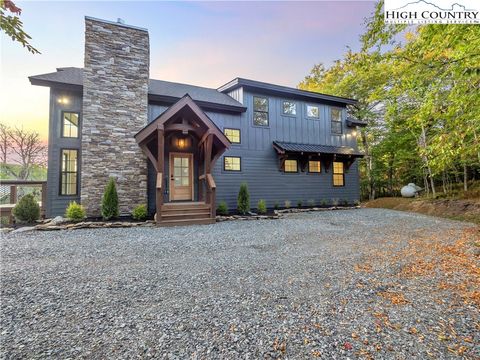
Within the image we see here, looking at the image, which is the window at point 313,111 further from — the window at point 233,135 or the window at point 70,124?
the window at point 70,124

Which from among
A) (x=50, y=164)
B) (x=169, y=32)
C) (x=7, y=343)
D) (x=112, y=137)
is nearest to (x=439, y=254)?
(x=7, y=343)

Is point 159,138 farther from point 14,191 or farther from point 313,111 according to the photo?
point 313,111

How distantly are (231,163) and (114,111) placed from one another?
4821 millimetres

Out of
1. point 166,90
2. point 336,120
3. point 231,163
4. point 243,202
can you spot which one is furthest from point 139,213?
point 336,120

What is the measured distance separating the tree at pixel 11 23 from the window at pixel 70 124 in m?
6.84

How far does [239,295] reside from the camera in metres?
2.41

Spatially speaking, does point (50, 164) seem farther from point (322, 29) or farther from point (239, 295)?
point (322, 29)

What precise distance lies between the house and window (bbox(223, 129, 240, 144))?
64 millimetres

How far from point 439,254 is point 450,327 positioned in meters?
2.71

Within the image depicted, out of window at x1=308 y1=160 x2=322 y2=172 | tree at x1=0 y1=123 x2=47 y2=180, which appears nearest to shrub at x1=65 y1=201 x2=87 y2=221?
window at x1=308 y1=160 x2=322 y2=172

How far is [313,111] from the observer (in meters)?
11.4

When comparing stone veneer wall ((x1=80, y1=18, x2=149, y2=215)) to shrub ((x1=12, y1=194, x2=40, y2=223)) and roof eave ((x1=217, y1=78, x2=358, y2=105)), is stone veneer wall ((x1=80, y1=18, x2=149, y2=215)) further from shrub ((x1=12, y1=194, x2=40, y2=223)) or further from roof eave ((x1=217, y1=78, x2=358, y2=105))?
roof eave ((x1=217, y1=78, x2=358, y2=105))

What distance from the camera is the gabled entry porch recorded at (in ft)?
21.5

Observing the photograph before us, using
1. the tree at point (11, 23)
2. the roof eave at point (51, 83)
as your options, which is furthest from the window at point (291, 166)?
the tree at point (11, 23)
